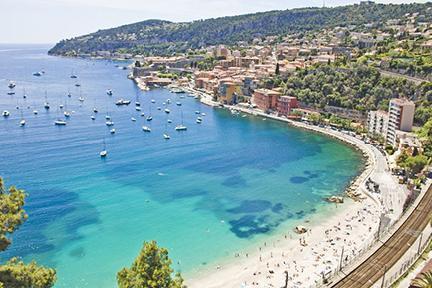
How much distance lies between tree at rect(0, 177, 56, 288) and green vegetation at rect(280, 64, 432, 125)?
64.4 meters

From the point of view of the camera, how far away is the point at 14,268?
54.5ft

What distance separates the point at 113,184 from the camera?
157 ft

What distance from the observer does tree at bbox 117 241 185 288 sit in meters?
18.9

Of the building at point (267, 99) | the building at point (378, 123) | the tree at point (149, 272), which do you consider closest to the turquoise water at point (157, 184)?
the building at point (378, 123)

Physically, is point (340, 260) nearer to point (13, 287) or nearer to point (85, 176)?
point (13, 287)

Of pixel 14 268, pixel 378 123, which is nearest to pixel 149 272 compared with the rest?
pixel 14 268

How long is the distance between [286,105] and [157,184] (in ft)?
151

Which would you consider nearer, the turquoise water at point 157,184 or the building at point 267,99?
the turquoise water at point 157,184

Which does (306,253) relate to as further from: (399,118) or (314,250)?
(399,118)

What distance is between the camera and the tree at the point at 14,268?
52.9 ft

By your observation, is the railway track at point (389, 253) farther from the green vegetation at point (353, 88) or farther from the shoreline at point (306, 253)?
the green vegetation at point (353, 88)

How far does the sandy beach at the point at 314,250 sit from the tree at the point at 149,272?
11568 millimetres

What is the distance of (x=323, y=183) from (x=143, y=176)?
74.5ft

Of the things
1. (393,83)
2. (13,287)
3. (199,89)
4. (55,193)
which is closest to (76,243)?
(55,193)
